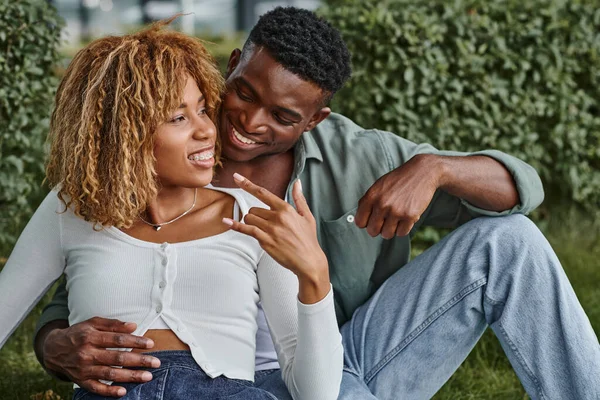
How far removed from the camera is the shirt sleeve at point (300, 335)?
2.29 meters

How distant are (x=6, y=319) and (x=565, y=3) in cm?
405

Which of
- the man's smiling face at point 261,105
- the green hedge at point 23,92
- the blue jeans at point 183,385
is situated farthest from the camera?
the green hedge at point 23,92

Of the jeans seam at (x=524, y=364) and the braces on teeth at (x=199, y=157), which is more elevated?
the braces on teeth at (x=199, y=157)

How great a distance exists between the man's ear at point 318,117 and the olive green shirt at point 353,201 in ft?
0.24

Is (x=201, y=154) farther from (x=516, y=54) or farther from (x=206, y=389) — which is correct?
(x=516, y=54)

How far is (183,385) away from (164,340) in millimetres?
152

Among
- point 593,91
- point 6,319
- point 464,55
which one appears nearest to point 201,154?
point 6,319

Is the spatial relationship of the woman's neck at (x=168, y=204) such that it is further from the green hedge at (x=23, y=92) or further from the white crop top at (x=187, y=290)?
the green hedge at (x=23, y=92)

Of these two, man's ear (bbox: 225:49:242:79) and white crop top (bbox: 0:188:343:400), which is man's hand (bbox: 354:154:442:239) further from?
man's ear (bbox: 225:49:242:79)

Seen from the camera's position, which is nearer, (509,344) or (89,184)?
(89,184)

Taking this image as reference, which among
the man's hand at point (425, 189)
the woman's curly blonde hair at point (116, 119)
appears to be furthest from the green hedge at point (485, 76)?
the woman's curly blonde hair at point (116, 119)

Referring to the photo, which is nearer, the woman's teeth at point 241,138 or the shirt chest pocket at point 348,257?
the woman's teeth at point 241,138

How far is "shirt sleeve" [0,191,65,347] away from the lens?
2570 millimetres

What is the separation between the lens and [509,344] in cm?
272
